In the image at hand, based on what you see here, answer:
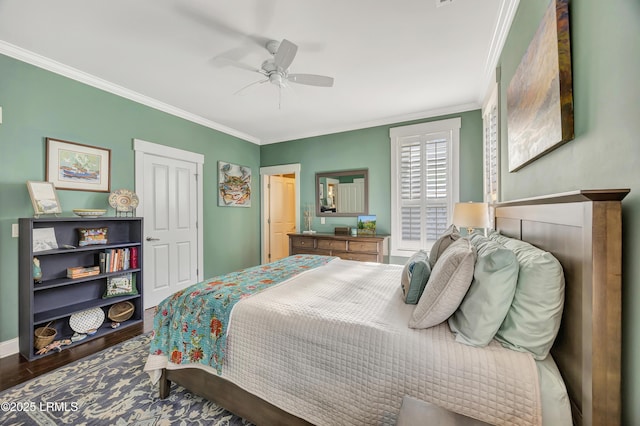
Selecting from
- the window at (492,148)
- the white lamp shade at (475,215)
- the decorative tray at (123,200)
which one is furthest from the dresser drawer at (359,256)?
the decorative tray at (123,200)

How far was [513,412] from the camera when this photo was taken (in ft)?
3.00

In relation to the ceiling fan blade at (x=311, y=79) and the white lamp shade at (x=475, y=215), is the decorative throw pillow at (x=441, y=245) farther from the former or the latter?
the ceiling fan blade at (x=311, y=79)

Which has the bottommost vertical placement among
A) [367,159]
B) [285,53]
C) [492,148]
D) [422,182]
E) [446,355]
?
[446,355]

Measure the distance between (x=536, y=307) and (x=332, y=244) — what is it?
3.09m

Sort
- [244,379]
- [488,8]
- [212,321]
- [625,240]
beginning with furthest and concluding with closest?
[488,8] < [212,321] < [244,379] < [625,240]

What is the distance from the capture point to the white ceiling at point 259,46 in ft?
6.06

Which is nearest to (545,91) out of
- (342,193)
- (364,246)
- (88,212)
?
(364,246)

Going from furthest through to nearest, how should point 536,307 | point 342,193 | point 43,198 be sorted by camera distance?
1. point 342,193
2. point 43,198
3. point 536,307

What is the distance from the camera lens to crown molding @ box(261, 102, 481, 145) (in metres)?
3.57

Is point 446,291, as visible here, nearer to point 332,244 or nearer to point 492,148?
point 492,148

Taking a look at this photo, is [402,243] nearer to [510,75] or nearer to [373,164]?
[373,164]

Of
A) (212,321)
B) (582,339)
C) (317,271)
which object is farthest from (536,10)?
(212,321)

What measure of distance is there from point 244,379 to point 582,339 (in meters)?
1.48

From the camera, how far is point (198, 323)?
1.56m
